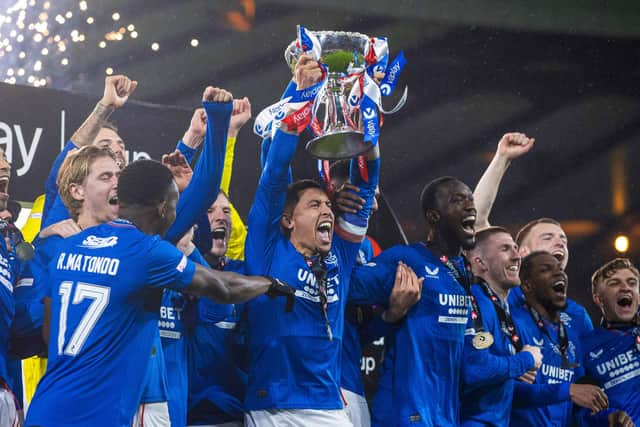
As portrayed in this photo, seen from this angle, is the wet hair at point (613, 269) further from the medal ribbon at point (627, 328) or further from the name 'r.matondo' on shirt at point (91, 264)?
the name 'r.matondo' on shirt at point (91, 264)

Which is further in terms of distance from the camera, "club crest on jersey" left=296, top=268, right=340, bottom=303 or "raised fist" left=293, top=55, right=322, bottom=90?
"raised fist" left=293, top=55, right=322, bottom=90

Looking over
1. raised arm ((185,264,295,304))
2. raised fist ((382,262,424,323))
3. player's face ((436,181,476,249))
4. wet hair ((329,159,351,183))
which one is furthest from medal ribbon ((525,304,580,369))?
raised arm ((185,264,295,304))

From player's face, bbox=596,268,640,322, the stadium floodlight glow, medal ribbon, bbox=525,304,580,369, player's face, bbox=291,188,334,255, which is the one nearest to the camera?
player's face, bbox=291,188,334,255

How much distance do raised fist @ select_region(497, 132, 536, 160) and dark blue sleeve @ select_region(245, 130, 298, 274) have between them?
A: 5.30ft

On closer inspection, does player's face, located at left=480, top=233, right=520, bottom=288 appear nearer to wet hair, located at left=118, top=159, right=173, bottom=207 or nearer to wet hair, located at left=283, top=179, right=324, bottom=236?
wet hair, located at left=283, top=179, right=324, bottom=236

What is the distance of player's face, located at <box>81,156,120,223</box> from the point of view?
3.31m

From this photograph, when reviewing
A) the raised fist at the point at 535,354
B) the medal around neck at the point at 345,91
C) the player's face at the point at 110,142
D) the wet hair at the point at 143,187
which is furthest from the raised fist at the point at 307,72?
→ the raised fist at the point at 535,354

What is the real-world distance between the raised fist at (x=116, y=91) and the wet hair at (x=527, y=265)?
2.02 m

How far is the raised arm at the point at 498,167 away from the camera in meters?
4.52

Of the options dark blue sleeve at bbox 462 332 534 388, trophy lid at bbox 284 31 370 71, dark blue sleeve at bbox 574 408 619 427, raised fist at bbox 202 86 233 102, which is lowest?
dark blue sleeve at bbox 574 408 619 427

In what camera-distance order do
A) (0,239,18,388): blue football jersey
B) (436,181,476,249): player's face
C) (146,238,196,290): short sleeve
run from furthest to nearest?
(436,181,476,249): player's face
(0,239,18,388): blue football jersey
(146,238,196,290): short sleeve

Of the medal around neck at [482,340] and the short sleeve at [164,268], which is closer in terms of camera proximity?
the short sleeve at [164,268]

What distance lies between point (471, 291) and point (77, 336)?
6.04ft

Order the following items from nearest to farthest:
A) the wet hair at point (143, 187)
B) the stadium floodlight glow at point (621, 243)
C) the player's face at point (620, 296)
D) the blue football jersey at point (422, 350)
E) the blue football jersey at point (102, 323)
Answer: the blue football jersey at point (102, 323), the wet hair at point (143, 187), the blue football jersey at point (422, 350), the player's face at point (620, 296), the stadium floodlight glow at point (621, 243)
